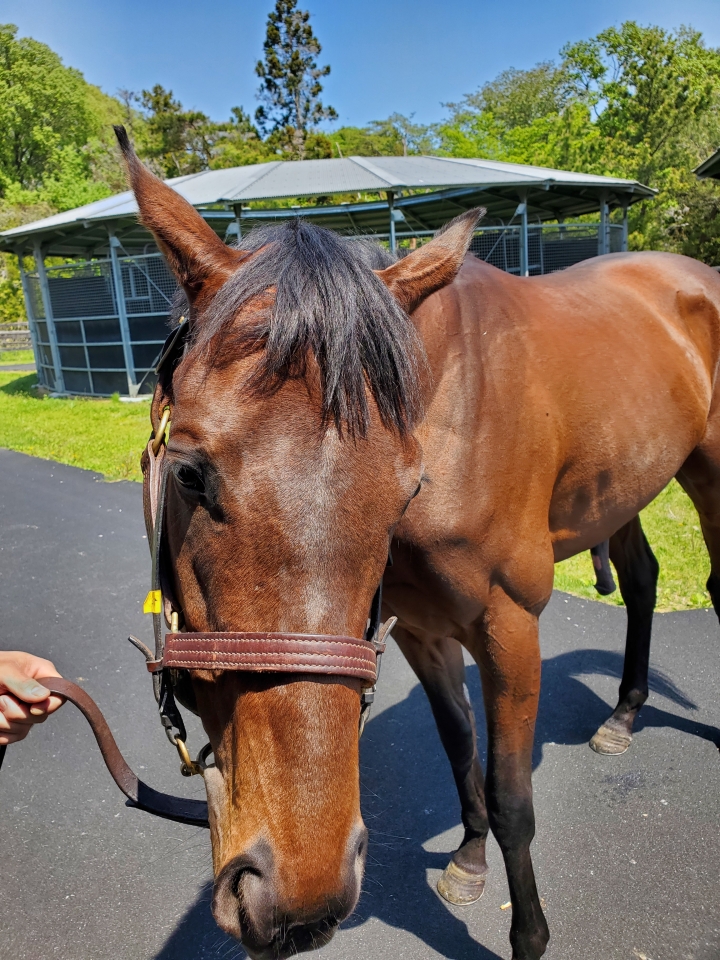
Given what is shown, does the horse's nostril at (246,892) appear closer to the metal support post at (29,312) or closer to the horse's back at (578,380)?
the horse's back at (578,380)

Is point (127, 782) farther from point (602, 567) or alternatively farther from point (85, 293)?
point (85, 293)

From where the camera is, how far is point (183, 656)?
130cm

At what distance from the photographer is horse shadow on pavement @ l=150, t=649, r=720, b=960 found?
2418 millimetres

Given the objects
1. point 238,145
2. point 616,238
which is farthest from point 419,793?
point 238,145

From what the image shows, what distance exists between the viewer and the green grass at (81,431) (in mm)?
9914

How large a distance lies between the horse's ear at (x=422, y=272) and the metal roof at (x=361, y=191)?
38.0 feet

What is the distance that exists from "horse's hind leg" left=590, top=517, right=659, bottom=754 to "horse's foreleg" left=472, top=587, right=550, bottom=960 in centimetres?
136

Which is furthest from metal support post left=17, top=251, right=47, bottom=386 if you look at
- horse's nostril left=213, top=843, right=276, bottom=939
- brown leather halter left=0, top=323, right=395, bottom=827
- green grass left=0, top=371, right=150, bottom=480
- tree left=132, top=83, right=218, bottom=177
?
tree left=132, top=83, right=218, bottom=177

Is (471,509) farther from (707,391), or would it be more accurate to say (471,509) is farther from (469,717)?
(707,391)

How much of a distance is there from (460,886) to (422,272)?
2.30m

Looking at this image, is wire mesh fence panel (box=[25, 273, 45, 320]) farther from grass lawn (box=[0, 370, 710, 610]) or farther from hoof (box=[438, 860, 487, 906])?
hoof (box=[438, 860, 487, 906])

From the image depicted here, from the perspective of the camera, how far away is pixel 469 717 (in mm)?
2814

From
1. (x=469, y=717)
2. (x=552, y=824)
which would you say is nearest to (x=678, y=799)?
(x=552, y=824)

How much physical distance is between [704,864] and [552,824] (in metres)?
0.59
